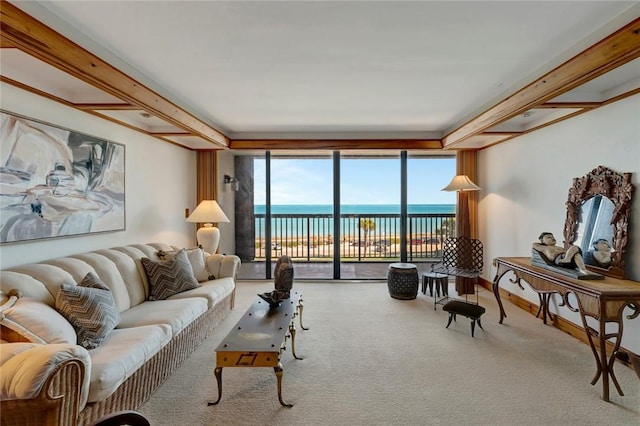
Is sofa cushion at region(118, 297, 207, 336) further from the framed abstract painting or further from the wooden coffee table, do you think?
the framed abstract painting

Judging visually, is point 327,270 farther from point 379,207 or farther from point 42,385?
point 42,385

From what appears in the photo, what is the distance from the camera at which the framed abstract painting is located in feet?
7.22

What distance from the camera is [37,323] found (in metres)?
1.73

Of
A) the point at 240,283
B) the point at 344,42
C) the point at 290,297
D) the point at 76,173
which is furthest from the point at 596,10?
the point at 240,283

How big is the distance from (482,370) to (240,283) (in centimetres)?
400

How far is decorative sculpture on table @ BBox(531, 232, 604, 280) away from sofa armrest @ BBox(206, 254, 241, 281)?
3366 millimetres

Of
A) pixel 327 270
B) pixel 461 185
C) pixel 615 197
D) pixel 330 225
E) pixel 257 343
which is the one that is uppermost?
pixel 461 185

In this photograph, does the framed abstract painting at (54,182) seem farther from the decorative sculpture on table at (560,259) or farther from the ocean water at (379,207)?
the decorative sculpture on table at (560,259)

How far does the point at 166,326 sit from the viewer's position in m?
2.33

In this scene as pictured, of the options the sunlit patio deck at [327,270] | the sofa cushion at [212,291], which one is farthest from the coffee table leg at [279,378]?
the sunlit patio deck at [327,270]

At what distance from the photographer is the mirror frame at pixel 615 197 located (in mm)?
2531

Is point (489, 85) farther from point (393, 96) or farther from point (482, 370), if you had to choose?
point (482, 370)

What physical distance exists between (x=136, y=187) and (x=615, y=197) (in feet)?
16.3

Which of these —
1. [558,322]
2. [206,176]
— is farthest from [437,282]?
[206,176]
